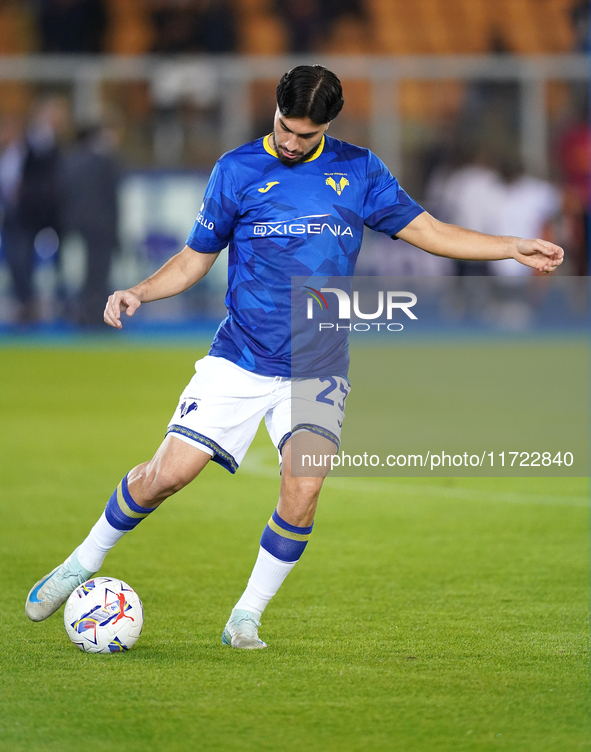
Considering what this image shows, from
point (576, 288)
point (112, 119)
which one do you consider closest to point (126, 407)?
point (112, 119)

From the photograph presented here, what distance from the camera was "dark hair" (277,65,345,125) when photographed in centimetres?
394

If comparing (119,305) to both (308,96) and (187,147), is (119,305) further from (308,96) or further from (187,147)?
(187,147)

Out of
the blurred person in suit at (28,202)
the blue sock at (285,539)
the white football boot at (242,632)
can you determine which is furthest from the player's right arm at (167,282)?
the blurred person in suit at (28,202)

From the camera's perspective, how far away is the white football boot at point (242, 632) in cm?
405

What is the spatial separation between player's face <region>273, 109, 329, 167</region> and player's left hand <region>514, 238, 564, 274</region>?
86 centimetres

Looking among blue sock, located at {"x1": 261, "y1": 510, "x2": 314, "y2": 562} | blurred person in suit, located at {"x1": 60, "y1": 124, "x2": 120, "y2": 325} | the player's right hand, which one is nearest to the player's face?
the player's right hand

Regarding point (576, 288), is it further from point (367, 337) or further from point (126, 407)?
point (126, 407)

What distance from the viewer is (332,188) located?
166 inches

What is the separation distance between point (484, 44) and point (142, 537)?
16327 mm

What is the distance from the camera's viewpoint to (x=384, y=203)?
433cm

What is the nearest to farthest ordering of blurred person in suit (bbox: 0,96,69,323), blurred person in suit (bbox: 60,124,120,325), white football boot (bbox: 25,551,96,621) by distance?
1. white football boot (bbox: 25,551,96,621)
2. blurred person in suit (bbox: 60,124,120,325)
3. blurred person in suit (bbox: 0,96,69,323)

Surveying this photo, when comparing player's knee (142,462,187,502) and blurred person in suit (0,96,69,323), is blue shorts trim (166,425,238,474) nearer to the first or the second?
player's knee (142,462,187,502)

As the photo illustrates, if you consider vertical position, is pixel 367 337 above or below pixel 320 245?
below

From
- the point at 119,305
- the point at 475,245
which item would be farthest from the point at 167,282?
the point at 475,245
